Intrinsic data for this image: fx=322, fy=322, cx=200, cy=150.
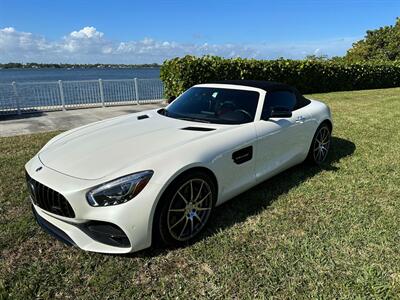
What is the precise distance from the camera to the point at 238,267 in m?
2.61

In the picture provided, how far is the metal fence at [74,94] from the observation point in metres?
10.6

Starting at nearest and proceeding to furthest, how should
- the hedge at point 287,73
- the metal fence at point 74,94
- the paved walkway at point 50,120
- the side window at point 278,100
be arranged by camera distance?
the side window at point 278,100
the paved walkway at point 50,120
the metal fence at point 74,94
the hedge at point 287,73

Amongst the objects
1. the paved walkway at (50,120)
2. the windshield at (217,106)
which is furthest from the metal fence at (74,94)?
the windshield at (217,106)

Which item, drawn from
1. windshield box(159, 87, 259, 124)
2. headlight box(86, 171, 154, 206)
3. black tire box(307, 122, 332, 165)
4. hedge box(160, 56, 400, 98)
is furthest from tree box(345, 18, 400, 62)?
headlight box(86, 171, 154, 206)

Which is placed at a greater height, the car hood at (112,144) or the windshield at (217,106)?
the windshield at (217,106)

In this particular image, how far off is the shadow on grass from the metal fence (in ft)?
31.3

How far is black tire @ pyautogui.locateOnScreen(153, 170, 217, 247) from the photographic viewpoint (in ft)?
8.66

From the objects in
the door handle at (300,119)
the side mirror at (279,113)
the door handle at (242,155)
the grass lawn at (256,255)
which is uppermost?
the side mirror at (279,113)

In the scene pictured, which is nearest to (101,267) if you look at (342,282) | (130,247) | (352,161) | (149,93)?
(130,247)

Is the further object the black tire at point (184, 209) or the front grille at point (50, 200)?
the black tire at point (184, 209)

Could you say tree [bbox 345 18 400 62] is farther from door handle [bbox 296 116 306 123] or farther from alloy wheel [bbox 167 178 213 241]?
alloy wheel [bbox 167 178 213 241]

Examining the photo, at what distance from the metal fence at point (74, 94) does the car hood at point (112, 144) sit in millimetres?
8399

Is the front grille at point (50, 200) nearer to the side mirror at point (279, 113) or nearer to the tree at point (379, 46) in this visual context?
the side mirror at point (279, 113)

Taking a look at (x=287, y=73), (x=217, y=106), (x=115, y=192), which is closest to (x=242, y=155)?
(x=217, y=106)
